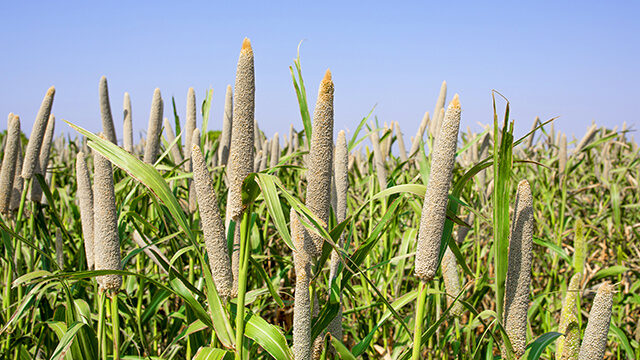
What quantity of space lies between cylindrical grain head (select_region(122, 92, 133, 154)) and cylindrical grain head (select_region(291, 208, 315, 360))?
1884 millimetres

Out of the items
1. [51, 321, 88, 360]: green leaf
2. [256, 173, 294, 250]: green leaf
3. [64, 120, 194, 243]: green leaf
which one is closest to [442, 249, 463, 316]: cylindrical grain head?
[256, 173, 294, 250]: green leaf

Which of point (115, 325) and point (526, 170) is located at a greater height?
point (526, 170)

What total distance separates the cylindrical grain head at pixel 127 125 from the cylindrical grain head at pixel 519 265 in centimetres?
221

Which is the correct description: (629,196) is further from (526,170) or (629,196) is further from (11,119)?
(11,119)

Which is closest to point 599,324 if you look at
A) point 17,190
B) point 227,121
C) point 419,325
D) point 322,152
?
point 419,325

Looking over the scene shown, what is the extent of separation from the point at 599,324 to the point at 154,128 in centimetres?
206

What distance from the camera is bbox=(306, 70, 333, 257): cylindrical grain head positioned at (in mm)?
989

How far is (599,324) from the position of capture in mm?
1068

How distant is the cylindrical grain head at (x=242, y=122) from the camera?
1.03 meters

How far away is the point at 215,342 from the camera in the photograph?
1267mm

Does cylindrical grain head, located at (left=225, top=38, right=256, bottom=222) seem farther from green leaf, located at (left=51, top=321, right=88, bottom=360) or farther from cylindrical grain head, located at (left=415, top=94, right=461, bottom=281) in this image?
green leaf, located at (left=51, top=321, right=88, bottom=360)

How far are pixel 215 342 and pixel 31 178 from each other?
1.19 meters

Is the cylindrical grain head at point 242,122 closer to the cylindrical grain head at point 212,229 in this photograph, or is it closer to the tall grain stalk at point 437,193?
the cylindrical grain head at point 212,229

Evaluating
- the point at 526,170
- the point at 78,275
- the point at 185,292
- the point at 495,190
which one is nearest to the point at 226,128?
the point at 185,292
